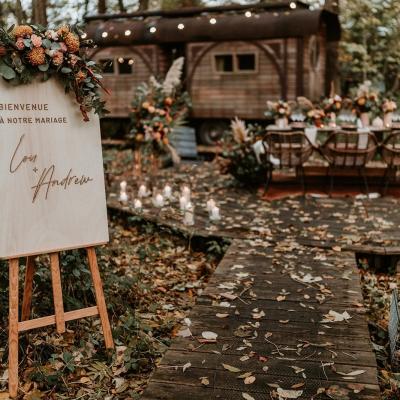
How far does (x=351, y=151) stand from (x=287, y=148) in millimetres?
1022

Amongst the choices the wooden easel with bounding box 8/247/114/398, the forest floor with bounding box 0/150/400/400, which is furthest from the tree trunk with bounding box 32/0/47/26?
the wooden easel with bounding box 8/247/114/398

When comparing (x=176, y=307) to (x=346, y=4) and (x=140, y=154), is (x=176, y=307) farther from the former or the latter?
(x=346, y=4)

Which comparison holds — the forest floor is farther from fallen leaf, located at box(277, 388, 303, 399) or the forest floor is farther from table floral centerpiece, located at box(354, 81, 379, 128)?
table floral centerpiece, located at box(354, 81, 379, 128)

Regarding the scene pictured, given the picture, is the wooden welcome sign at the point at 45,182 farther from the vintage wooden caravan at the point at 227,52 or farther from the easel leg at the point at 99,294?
the vintage wooden caravan at the point at 227,52

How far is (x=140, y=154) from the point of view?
10.9 meters

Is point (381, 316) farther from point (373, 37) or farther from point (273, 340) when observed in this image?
point (373, 37)

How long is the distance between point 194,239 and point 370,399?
391cm

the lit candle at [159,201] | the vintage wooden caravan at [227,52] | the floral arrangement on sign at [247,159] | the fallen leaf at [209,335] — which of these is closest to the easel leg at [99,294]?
the fallen leaf at [209,335]

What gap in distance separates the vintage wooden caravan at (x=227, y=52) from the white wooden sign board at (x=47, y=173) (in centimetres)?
1056

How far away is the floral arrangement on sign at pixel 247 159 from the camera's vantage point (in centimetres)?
881

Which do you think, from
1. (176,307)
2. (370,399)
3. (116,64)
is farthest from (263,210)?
(116,64)

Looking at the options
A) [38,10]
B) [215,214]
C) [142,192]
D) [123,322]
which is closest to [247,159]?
[142,192]

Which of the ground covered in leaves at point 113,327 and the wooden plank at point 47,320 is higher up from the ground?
the wooden plank at point 47,320

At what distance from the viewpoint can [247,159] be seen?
29.2 feet
